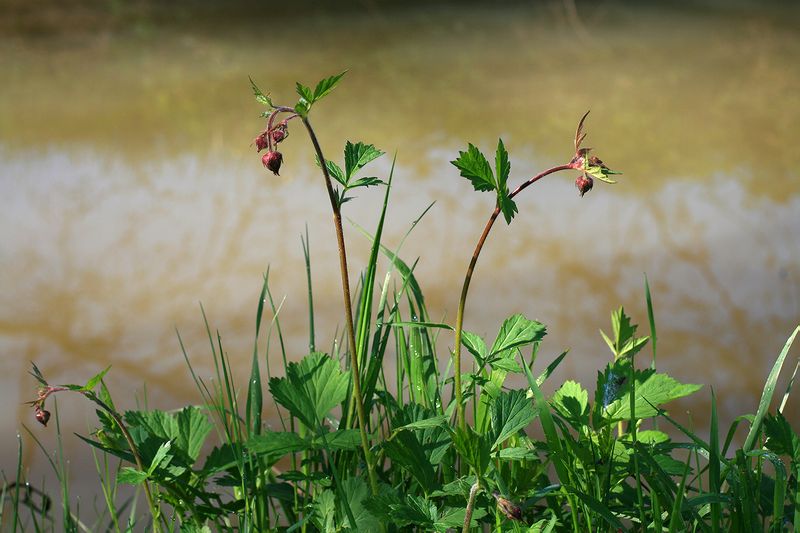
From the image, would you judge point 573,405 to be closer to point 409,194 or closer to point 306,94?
point 306,94

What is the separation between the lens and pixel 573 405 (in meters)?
0.61

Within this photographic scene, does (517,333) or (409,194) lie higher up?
(409,194)

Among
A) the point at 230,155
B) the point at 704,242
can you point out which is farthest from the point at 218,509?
A: the point at 230,155

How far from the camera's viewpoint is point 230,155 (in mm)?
2209

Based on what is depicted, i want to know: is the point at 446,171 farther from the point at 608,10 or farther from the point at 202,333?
the point at 608,10

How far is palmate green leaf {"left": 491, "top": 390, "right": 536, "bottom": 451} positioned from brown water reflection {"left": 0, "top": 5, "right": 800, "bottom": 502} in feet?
2.45

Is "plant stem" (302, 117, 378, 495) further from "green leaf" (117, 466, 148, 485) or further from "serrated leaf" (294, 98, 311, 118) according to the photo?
"green leaf" (117, 466, 148, 485)

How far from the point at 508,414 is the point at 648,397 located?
0.38ft

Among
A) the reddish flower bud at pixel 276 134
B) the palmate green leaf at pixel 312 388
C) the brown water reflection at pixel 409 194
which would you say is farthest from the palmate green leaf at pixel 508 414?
the brown water reflection at pixel 409 194

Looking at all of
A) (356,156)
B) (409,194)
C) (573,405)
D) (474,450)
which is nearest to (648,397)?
(573,405)

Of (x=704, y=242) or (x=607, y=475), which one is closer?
(x=607, y=475)

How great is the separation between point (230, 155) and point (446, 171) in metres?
0.54

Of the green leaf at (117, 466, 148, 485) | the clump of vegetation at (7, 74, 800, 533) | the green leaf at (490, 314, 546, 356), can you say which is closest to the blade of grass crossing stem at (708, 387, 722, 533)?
the clump of vegetation at (7, 74, 800, 533)

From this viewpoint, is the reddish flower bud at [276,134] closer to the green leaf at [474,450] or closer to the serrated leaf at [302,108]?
the serrated leaf at [302,108]
